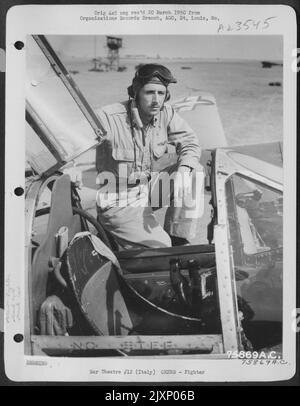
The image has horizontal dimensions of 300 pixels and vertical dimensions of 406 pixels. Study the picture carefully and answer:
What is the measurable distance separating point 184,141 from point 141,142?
5.0 inches

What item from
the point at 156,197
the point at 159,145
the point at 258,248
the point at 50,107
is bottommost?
the point at 258,248

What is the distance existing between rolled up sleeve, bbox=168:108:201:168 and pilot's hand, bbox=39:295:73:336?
54 centimetres

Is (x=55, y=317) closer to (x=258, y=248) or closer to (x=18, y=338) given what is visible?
(x=18, y=338)

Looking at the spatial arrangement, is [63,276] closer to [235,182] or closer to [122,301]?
[122,301]

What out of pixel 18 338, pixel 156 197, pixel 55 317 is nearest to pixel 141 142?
pixel 156 197

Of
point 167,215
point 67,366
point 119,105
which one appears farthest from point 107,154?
point 67,366

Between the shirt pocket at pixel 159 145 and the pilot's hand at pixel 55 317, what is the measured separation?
1.68 ft

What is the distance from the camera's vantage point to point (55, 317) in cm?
140

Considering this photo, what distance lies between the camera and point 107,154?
1411 millimetres

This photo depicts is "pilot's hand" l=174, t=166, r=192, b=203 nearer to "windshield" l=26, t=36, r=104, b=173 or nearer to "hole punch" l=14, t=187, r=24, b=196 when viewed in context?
"windshield" l=26, t=36, r=104, b=173

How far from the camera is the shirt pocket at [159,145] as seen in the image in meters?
1.42

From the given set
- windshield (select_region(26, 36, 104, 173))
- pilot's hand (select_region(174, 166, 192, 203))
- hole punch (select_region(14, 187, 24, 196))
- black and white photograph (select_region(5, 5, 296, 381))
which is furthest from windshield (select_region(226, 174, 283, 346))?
hole punch (select_region(14, 187, 24, 196))

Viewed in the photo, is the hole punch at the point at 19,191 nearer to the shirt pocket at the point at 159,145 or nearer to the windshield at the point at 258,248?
the shirt pocket at the point at 159,145

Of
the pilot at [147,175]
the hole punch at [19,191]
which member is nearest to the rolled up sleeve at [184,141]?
the pilot at [147,175]
